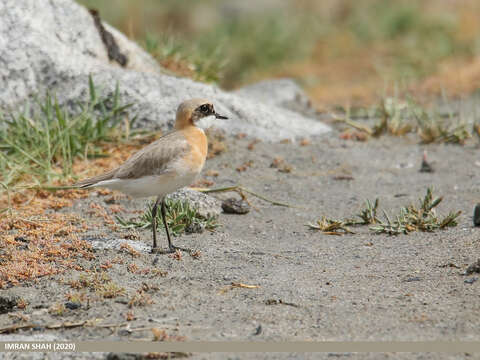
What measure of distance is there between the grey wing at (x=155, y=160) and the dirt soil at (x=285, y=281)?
1.87 feet

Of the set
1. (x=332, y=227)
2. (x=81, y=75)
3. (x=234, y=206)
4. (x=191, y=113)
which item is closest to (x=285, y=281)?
(x=332, y=227)

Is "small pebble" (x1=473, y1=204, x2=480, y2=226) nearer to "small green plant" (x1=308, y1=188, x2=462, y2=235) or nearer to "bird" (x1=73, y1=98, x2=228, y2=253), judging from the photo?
"small green plant" (x1=308, y1=188, x2=462, y2=235)

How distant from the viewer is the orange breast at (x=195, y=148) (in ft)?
17.3

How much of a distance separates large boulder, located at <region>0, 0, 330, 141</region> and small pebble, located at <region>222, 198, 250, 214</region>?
5.62 ft

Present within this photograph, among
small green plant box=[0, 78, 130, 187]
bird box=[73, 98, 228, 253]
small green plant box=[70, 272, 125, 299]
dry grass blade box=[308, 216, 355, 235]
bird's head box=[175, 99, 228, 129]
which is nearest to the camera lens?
small green plant box=[70, 272, 125, 299]

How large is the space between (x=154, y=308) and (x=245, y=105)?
4.55m

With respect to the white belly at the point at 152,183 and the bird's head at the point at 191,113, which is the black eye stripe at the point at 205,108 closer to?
the bird's head at the point at 191,113

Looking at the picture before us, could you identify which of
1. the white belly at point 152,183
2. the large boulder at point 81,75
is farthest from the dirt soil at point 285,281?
the large boulder at point 81,75

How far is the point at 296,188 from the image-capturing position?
23.8 feet

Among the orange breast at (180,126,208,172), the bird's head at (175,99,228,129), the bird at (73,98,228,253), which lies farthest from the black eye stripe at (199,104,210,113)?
the bird at (73,98,228,253)

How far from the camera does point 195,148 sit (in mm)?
5363

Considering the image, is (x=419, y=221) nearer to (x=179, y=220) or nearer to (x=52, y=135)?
(x=179, y=220)

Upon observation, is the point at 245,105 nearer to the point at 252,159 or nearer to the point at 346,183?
the point at 252,159

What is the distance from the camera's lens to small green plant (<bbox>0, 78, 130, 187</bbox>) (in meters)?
6.91
